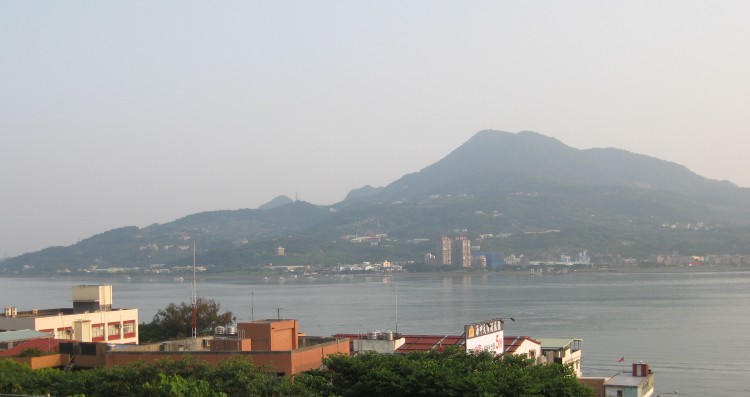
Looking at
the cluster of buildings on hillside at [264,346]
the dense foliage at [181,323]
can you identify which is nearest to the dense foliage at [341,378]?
the cluster of buildings on hillside at [264,346]

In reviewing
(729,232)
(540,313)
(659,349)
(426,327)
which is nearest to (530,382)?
(659,349)

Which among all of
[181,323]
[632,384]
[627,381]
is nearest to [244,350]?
[632,384]

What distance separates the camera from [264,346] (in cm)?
1418

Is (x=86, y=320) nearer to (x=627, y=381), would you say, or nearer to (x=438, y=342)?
(x=438, y=342)

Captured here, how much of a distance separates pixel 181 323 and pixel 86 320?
2.87 meters

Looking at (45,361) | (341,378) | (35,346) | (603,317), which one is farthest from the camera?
(603,317)

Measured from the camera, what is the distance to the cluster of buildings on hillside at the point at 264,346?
12961 mm

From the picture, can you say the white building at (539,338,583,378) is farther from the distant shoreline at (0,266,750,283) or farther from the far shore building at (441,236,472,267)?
the far shore building at (441,236,472,267)

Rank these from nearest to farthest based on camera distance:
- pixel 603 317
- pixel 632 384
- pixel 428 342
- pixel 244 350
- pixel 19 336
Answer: pixel 244 350 < pixel 428 342 < pixel 19 336 < pixel 632 384 < pixel 603 317

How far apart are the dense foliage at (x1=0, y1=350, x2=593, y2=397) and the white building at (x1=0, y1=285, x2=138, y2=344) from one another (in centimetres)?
1038

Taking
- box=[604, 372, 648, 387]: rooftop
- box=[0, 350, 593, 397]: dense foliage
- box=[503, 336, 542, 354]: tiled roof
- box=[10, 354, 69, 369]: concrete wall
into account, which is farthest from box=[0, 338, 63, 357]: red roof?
box=[604, 372, 648, 387]: rooftop

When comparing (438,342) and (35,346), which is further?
(438,342)

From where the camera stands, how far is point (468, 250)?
128 metres

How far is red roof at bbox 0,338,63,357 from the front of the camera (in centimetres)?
1486
